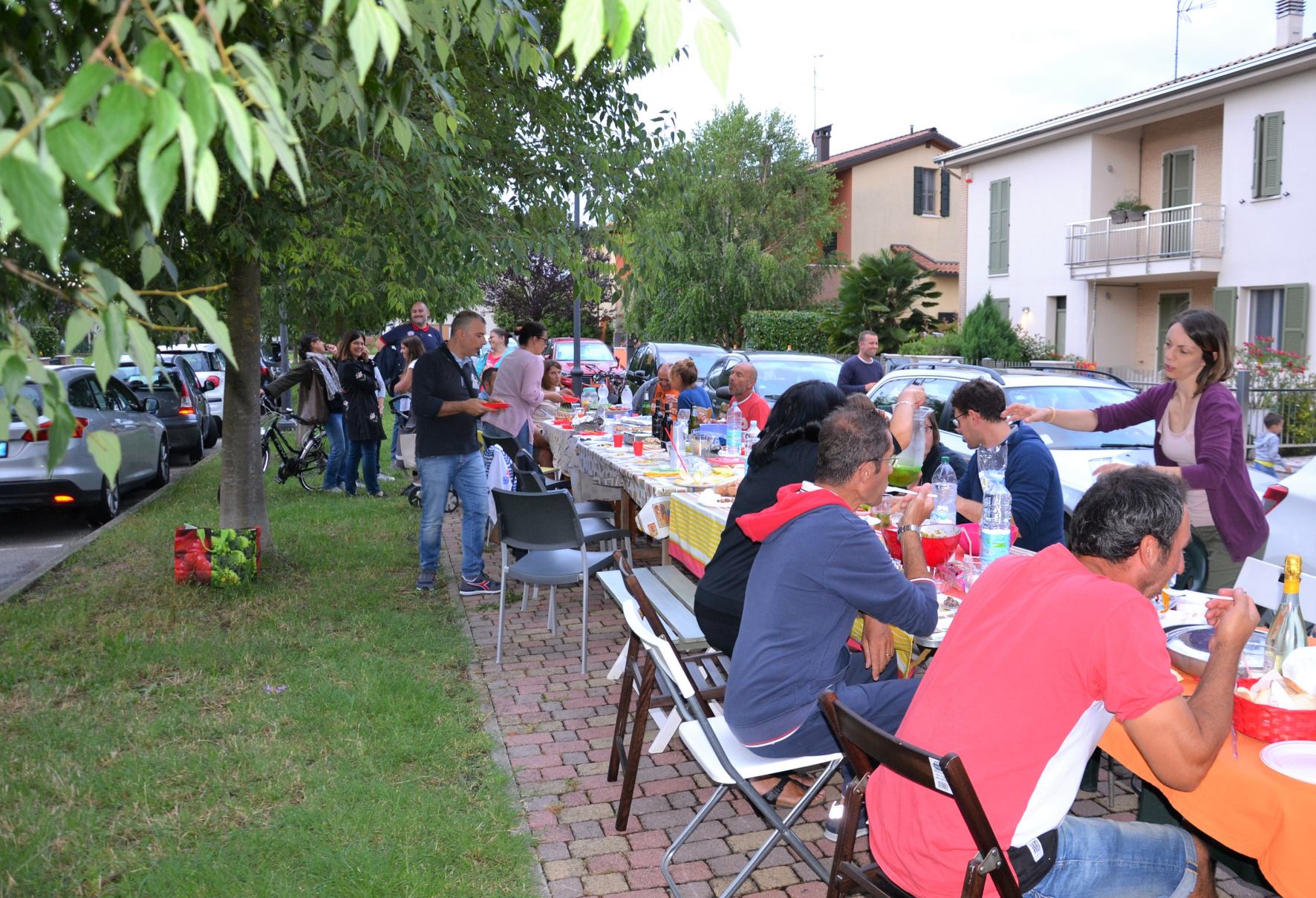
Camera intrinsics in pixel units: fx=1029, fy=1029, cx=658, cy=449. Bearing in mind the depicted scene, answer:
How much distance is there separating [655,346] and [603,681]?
13.0 metres

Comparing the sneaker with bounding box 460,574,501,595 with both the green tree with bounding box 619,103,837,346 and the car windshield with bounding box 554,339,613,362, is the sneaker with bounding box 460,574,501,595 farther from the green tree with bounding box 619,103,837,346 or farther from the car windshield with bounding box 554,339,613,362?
the green tree with bounding box 619,103,837,346

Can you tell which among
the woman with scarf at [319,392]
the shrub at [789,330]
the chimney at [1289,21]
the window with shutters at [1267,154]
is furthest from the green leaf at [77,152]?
the shrub at [789,330]

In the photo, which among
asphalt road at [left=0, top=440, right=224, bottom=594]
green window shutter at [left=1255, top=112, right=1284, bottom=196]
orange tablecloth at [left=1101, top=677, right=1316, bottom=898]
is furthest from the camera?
green window shutter at [left=1255, top=112, right=1284, bottom=196]

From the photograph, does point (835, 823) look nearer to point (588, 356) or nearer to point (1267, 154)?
point (1267, 154)

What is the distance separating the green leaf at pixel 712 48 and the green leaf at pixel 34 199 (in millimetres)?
881

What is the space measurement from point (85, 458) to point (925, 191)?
34298 millimetres

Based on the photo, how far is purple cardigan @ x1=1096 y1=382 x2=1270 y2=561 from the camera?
467 centimetres

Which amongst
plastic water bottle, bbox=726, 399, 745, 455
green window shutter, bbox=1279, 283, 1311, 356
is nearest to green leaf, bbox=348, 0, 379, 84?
plastic water bottle, bbox=726, 399, 745, 455

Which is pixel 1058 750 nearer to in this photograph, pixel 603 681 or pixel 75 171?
pixel 75 171

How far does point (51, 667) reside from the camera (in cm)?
614

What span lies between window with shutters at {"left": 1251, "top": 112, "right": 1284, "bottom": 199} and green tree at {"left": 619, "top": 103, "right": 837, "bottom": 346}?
18.7 metres

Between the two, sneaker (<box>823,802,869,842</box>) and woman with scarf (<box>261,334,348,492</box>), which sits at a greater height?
woman with scarf (<box>261,334,348,492</box>)

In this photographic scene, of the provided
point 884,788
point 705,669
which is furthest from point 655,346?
point 884,788

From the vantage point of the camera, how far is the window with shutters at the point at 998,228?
26953mm
